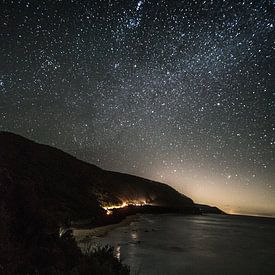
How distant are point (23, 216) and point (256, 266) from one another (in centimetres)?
1778

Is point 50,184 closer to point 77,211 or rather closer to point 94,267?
point 77,211

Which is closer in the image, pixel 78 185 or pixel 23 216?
pixel 23 216

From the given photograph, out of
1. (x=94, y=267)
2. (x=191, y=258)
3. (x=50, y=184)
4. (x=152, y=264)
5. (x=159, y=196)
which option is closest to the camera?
(x=94, y=267)

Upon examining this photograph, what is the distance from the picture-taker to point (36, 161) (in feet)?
200

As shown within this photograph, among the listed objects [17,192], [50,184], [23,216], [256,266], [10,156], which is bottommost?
[256,266]

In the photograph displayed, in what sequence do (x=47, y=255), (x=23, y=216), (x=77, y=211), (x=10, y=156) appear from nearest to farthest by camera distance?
(x=47, y=255) → (x=23, y=216) → (x=77, y=211) → (x=10, y=156)

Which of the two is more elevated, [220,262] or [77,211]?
[77,211]

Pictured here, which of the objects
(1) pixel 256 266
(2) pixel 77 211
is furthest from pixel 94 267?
(2) pixel 77 211

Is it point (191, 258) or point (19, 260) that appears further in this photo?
point (191, 258)

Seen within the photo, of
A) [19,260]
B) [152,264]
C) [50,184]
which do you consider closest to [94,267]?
[19,260]

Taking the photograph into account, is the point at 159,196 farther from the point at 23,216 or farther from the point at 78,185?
the point at 23,216

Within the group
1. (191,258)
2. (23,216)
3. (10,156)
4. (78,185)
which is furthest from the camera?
(78,185)

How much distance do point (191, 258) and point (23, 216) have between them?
14535 millimetres

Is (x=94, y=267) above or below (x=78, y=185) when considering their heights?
below
